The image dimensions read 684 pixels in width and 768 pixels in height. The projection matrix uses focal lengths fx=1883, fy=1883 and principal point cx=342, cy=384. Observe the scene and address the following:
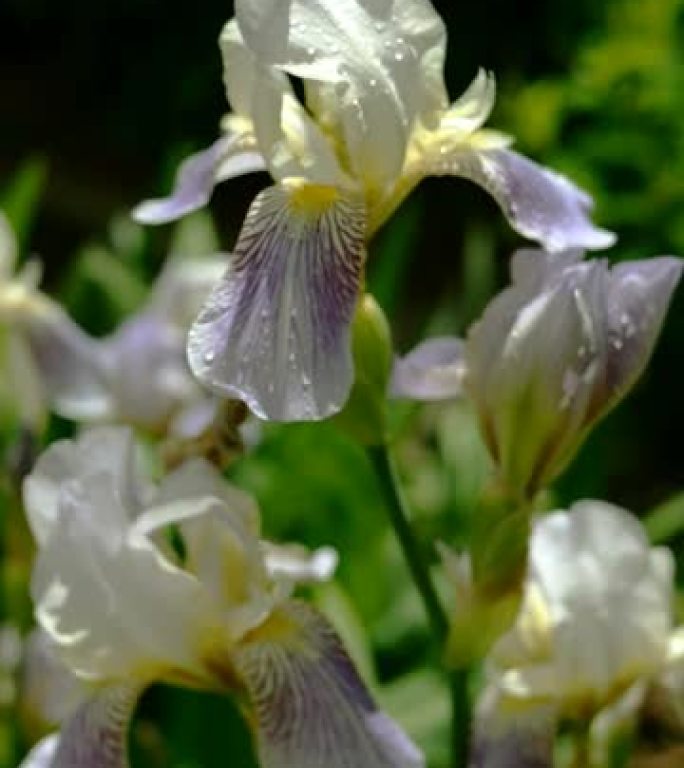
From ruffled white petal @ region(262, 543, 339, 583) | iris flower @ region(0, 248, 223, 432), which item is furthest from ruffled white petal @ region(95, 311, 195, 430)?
ruffled white petal @ region(262, 543, 339, 583)

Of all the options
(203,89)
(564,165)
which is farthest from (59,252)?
(564,165)

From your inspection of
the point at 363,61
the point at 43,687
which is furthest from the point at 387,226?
the point at 363,61

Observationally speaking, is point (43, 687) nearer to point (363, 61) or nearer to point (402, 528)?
point (402, 528)

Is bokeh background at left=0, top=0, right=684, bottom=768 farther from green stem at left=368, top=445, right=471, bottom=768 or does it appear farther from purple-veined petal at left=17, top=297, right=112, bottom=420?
green stem at left=368, top=445, right=471, bottom=768

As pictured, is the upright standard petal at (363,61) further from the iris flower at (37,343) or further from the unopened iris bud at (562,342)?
the iris flower at (37,343)

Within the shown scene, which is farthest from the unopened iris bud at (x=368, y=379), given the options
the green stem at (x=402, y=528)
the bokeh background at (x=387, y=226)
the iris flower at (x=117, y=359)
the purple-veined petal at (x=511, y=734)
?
the iris flower at (x=117, y=359)

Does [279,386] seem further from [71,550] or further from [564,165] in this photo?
[564,165]
